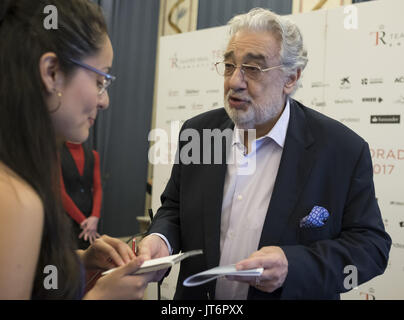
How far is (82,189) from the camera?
11.1ft

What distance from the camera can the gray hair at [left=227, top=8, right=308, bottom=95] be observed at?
161 centimetres

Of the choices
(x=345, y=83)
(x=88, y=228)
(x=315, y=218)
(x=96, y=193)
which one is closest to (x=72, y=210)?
(x=88, y=228)

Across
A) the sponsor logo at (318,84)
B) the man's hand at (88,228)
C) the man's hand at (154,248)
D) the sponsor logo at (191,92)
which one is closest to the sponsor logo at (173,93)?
the sponsor logo at (191,92)

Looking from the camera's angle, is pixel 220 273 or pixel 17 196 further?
pixel 220 273

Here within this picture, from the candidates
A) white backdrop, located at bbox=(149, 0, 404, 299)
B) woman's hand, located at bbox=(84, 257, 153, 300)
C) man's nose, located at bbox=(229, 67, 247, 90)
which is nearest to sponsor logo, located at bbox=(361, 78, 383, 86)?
white backdrop, located at bbox=(149, 0, 404, 299)

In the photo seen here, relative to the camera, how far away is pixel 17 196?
2.55 feet

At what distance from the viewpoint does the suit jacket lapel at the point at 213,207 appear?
4.86 feet

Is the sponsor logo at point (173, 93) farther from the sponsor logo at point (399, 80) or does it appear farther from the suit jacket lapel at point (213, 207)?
the suit jacket lapel at point (213, 207)

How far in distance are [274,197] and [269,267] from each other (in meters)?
0.32

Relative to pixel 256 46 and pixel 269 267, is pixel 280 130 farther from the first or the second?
pixel 269 267

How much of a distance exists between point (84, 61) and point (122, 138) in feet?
14.3
